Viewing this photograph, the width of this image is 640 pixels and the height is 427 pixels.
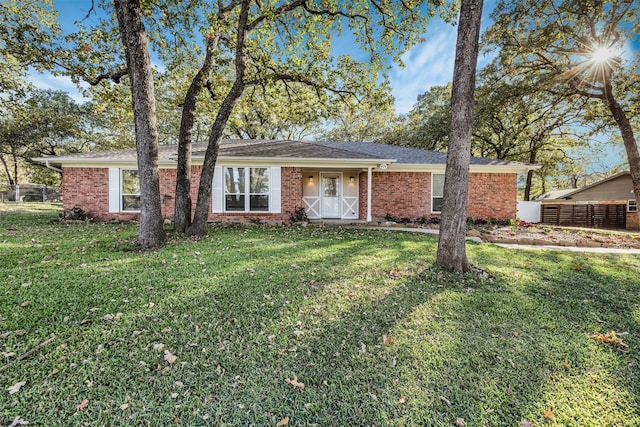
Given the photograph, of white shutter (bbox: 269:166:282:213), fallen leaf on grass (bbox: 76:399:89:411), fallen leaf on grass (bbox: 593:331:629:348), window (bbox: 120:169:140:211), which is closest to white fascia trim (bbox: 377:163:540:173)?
white shutter (bbox: 269:166:282:213)

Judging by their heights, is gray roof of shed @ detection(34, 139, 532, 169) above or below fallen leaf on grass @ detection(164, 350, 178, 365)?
above

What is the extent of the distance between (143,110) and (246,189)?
5.43 m

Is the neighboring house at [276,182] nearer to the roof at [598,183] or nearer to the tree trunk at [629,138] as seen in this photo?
the tree trunk at [629,138]

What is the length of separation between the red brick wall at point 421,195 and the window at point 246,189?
4.29m

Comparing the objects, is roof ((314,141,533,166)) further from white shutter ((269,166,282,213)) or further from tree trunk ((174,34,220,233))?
tree trunk ((174,34,220,233))

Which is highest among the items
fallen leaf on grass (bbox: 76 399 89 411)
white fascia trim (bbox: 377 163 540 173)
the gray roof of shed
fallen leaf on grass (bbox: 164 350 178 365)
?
the gray roof of shed

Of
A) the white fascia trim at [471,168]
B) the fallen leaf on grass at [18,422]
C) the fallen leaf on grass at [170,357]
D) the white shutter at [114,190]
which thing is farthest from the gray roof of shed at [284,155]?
the fallen leaf on grass at [18,422]

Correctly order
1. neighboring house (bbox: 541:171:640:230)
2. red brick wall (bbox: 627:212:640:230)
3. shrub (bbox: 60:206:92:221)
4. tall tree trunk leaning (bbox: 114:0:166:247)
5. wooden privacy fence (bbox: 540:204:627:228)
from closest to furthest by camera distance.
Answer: tall tree trunk leaning (bbox: 114:0:166:247)
shrub (bbox: 60:206:92:221)
red brick wall (bbox: 627:212:640:230)
neighboring house (bbox: 541:171:640:230)
wooden privacy fence (bbox: 540:204:627:228)

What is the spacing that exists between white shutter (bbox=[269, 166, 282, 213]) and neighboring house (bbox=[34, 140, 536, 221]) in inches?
1.6

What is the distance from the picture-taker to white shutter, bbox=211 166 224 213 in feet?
35.5

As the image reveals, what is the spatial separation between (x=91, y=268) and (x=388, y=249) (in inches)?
226

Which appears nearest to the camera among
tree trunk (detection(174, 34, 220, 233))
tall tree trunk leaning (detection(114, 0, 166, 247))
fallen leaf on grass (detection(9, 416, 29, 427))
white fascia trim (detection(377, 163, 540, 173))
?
fallen leaf on grass (detection(9, 416, 29, 427))

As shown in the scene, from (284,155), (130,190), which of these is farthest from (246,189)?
(130,190)

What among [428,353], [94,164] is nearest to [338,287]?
[428,353]
